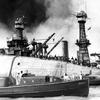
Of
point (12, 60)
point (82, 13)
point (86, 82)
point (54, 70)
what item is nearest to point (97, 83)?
point (54, 70)

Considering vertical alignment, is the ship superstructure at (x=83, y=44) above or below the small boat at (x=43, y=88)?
above

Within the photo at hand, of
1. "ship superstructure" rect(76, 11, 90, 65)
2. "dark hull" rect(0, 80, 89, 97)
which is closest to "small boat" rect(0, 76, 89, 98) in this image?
"dark hull" rect(0, 80, 89, 97)

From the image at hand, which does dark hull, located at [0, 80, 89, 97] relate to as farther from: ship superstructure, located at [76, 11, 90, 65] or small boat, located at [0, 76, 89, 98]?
ship superstructure, located at [76, 11, 90, 65]

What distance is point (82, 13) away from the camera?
176 meters

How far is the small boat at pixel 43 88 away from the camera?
6519cm

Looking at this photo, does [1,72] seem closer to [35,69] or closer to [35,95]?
[35,69]

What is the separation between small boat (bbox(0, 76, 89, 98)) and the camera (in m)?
65.2

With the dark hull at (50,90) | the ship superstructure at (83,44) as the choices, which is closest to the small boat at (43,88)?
the dark hull at (50,90)

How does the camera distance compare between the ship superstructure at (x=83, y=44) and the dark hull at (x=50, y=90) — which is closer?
the dark hull at (x=50, y=90)

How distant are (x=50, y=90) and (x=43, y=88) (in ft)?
4.81

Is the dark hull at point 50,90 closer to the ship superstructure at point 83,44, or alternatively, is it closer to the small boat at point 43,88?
the small boat at point 43,88

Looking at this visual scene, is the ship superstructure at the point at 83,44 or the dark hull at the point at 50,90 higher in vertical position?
the ship superstructure at the point at 83,44

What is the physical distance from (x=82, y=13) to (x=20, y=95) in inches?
4511

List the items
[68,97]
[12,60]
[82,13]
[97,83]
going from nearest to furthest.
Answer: [68,97] → [97,83] → [12,60] → [82,13]
